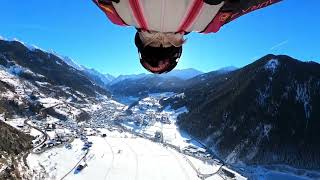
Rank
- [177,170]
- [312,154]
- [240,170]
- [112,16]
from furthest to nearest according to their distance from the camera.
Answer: [312,154]
[240,170]
[177,170]
[112,16]

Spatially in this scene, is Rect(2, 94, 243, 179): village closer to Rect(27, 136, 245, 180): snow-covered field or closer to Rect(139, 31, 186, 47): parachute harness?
Rect(27, 136, 245, 180): snow-covered field

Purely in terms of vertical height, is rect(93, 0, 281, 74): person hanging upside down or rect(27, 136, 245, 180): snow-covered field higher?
rect(27, 136, 245, 180): snow-covered field

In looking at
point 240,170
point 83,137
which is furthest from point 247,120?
point 83,137

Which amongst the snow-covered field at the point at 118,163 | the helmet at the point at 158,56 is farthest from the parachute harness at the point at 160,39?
the snow-covered field at the point at 118,163

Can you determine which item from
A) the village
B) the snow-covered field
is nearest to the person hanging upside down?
the snow-covered field

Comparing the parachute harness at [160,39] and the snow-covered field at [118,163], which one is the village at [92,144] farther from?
the parachute harness at [160,39]

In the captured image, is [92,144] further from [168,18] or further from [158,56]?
[168,18]

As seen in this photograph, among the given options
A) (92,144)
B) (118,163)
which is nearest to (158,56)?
(118,163)

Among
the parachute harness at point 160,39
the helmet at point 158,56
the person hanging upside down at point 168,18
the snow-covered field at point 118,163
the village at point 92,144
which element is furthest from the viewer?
the village at point 92,144

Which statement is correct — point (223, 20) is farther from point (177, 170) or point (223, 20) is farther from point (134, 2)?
point (177, 170)
